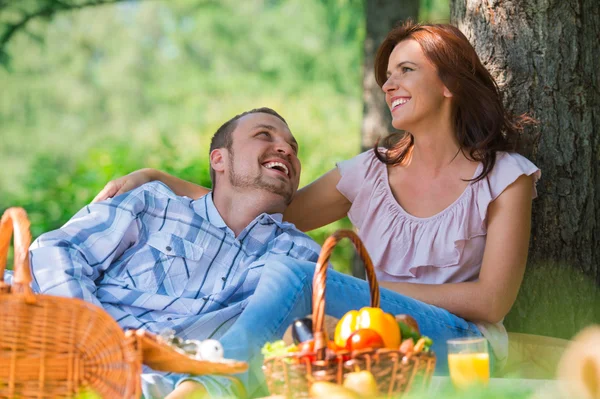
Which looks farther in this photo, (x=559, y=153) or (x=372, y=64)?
(x=372, y=64)

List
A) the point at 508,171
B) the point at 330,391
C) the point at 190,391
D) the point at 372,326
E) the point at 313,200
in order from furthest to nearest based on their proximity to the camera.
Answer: the point at 313,200 < the point at 508,171 < the point at 190,391 < the point at 372,326 < the point at 330,391

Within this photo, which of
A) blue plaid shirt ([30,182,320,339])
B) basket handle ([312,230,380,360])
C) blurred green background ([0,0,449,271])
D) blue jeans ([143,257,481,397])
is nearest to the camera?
basket handle ([312,230,380,360])

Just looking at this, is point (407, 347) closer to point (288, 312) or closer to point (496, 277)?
point (288, 312)

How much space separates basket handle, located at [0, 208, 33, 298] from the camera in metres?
1.98

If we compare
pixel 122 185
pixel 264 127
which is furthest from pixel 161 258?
pixel 264 127

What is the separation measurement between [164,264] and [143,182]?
0.49m

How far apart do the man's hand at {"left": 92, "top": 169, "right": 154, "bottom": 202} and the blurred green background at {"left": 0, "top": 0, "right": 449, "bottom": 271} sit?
455 inches

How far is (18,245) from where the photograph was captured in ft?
6.70

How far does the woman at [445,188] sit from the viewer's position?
3248mm

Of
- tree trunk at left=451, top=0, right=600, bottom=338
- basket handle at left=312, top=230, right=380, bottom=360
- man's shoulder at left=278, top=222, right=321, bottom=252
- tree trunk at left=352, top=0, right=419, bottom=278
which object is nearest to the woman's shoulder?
tree trunk at left=451, top=0, right=600, bottom=338

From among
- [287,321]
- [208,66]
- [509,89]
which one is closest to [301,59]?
[208,66]

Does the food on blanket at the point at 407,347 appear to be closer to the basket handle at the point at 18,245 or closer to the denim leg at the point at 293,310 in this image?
the denim leg at the point at 293,310

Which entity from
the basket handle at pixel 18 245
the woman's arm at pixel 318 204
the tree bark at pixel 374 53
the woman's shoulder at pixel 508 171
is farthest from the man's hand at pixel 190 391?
the tree bark at pixel 374 53

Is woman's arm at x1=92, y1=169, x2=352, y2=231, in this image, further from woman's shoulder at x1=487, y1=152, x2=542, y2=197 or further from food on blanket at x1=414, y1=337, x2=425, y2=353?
food on blanket at x1=414, y1=337, x2=425, y2=353
